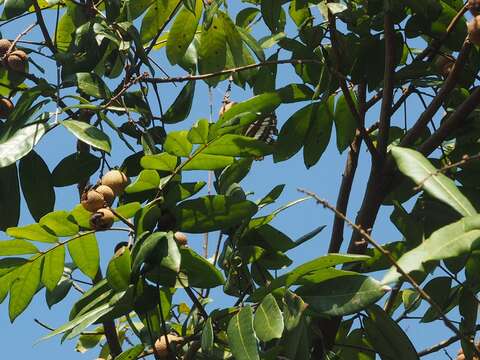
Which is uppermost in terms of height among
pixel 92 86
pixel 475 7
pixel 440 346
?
pixel 92 86

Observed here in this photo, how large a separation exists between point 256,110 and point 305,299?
0.23 meters

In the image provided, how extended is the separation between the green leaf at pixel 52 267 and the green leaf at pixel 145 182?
0.14 m

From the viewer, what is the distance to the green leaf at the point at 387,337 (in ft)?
4.18

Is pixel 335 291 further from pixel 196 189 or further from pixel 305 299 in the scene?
pixel 196 189

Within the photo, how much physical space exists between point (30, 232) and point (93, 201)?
8 cm

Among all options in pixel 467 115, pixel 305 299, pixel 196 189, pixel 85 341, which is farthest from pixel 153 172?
pixel 85 341

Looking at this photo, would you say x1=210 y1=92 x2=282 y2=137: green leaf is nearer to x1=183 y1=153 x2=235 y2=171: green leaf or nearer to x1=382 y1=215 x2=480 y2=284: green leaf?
x1=183 y1=153 x2=235 y2=171: green leaf

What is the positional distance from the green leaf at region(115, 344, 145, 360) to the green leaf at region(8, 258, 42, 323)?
0.43 ft

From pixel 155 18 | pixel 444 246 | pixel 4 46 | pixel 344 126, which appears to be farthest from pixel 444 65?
pixel 444 246

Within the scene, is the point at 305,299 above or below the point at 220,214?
below

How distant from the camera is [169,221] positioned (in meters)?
1.30

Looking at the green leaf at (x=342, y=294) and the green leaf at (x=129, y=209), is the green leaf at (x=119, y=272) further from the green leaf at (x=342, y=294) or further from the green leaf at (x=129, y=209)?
the green leaf at (x=342, y=294)

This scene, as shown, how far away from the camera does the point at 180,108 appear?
150cm

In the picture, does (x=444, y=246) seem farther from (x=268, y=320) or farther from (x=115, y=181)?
(x=115, y=181)
